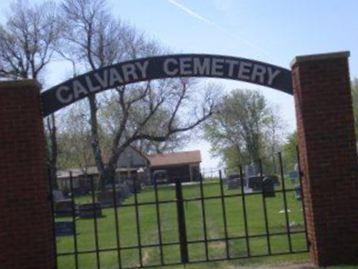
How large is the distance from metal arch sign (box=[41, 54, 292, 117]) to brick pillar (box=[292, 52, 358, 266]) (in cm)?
66

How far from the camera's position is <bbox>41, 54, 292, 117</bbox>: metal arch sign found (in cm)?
1145

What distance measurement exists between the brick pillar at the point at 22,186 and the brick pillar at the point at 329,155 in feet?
13.6

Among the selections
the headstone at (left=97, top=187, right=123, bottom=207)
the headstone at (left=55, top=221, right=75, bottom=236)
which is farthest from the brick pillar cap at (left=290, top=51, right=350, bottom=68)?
the headstone at (left=97, top=187, right=123, bottom=207)

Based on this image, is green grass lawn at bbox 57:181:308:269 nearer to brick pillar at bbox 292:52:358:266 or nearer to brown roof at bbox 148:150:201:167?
brick pillar at bbox 292:52:358:266

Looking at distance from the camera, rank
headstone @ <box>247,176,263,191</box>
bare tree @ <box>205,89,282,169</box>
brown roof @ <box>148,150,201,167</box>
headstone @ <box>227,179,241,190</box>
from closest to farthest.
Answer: headstone @ <box>247,176,263,191</box> < headstone @ <box>227,179,241,190</box> < bare tree @ <box>205,89,282,169</box> < brown roof @ <box>148,150,201,167</box>

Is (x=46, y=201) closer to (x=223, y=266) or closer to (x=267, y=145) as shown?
(x=223, y=266)

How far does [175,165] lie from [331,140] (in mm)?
95836

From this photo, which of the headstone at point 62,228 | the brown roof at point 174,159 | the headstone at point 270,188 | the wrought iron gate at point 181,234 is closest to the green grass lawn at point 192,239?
the wrought iron gate at point 181,234

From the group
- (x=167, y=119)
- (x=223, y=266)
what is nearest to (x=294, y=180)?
(x=167, y=119)

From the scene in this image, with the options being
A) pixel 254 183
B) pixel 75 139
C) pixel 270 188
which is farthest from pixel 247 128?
pixel 270 188

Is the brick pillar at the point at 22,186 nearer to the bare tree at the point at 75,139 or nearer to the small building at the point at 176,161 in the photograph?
the bare tree at the point at 75,139

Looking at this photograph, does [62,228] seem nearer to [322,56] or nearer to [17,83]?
[17,83]

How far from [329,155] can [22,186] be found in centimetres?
476

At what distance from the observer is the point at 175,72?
11555 mm
